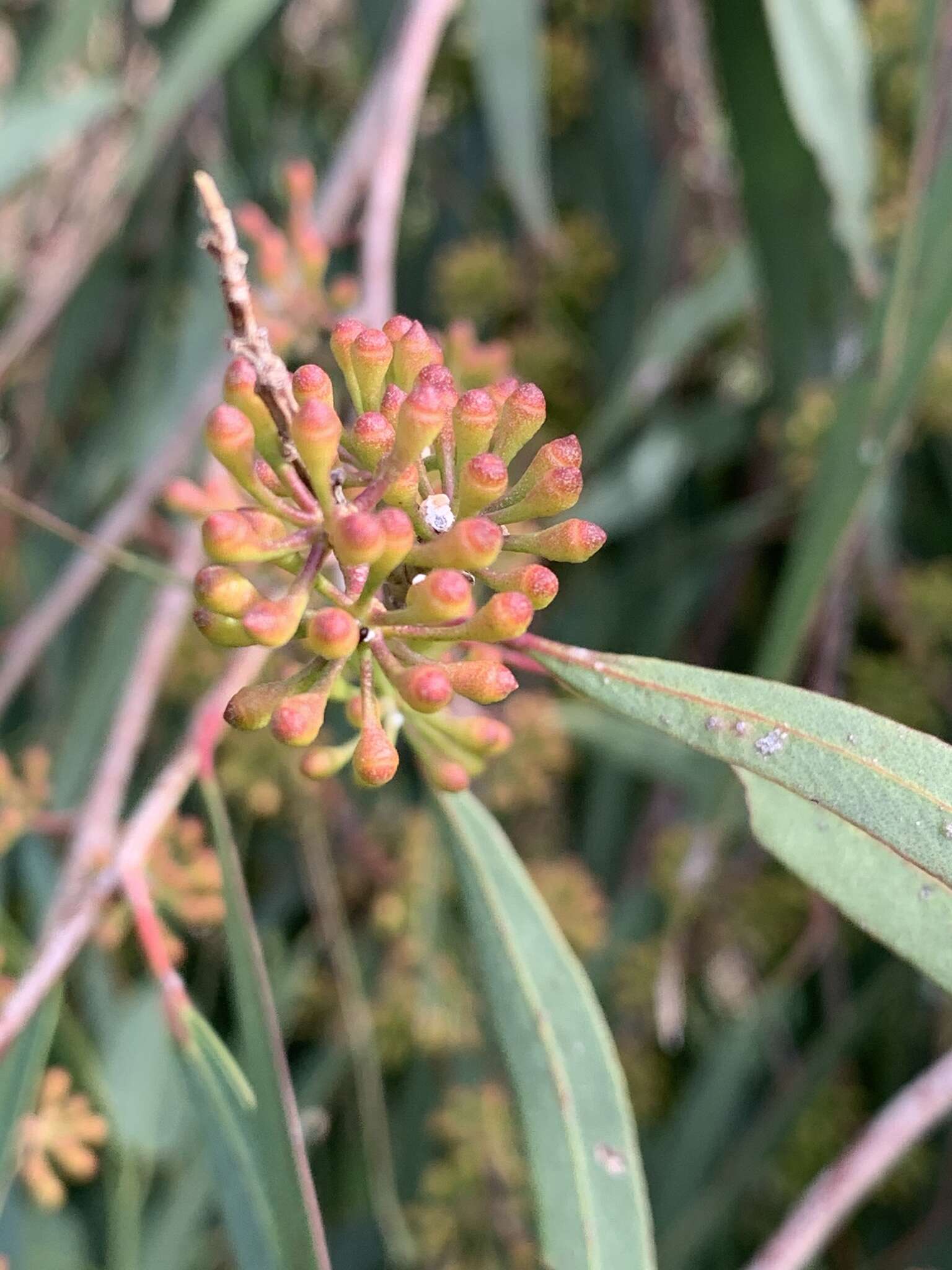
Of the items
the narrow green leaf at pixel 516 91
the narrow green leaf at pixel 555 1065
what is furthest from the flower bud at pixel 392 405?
the narrow green leaf at pixel 516 91

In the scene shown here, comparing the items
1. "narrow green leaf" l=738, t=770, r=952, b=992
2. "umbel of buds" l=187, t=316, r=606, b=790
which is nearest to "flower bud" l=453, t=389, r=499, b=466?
"umbel of buds" l=187, t=316, r=606, b=790

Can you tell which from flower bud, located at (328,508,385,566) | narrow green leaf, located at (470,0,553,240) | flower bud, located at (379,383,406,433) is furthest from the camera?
narrow green leaf, located at (470,0,553,240)

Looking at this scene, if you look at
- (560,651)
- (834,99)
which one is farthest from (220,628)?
(834,99)

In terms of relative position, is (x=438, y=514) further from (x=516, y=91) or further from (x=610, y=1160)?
(x=516, y=91)

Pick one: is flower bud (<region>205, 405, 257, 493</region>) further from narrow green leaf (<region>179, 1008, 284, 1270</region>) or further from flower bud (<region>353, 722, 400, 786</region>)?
narrow green leaf (<region>179, 1008, 284, 1270</region>)

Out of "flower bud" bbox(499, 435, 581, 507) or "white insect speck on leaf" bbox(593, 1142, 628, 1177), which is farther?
"white insect speck on leaf" bbox(593, 1142, 628, 1177)
